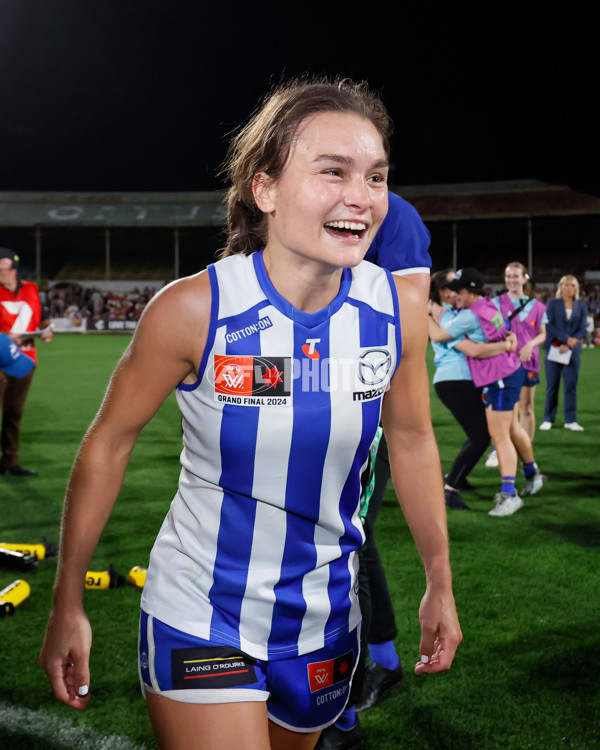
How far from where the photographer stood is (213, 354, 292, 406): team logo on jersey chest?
1700 mm

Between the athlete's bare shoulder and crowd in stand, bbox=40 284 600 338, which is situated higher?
the athlete's bare shoulder

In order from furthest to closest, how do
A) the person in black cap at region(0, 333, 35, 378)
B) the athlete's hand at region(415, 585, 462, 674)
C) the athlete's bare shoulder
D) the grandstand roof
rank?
the grandstand roof, the person in black cap at region(0, 333, 35, 378), the athlete's hand at region(415, 585, 462, 674), the athlete's bare shoulder

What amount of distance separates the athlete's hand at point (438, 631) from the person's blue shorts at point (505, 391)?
4.65m

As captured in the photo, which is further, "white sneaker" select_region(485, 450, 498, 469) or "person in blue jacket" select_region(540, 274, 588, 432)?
"person in blue jacket" select_region(540, 274, 588, 432)

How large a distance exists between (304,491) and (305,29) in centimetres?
5353

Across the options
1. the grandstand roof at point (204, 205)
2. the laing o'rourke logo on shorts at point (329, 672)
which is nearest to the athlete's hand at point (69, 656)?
the laing o'rourke logo on shorts at point (329, 672)

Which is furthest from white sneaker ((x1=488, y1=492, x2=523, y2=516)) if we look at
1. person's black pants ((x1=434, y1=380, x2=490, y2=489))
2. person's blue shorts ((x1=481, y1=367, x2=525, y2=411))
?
person's blue shorts ((x1=481, y1=367, x2=525, y2=411))

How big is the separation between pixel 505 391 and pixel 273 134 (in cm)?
511

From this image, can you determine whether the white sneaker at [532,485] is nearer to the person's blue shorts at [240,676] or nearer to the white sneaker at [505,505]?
the white sneaker at [505,505]

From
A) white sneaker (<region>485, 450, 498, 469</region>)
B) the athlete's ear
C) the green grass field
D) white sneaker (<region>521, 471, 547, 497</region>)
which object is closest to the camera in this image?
the athlete's ear

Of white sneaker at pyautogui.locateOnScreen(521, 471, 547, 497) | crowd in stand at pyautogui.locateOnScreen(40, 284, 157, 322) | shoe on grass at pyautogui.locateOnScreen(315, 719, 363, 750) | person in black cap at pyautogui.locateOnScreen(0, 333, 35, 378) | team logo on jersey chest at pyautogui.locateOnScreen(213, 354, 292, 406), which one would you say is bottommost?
crowd in stand at pyautogui.locateOnScreen(40, 284, 157, 322)

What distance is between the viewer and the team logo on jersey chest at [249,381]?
170 centimetres

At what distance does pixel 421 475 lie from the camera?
2004 mm

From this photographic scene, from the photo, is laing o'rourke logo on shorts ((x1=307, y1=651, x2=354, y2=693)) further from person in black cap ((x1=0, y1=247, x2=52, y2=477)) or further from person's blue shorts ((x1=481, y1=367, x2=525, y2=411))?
person in black cap ((x1=0, y1=247, x2=52, y2=477))
